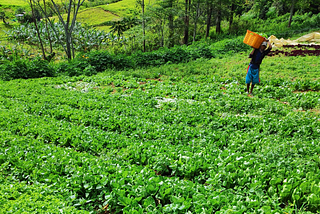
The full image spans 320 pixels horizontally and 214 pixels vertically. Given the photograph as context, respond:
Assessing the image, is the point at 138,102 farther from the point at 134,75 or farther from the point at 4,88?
the point at 4,88

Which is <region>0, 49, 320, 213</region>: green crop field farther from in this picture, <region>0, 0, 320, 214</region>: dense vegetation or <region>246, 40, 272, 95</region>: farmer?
<region>246, 40, 272, 95</region>: farmer

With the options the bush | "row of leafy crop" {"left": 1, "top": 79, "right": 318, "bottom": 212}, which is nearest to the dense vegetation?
"row of leafy crop" {"left": 1, "top": 79, "right": 318, "bottom": 212}

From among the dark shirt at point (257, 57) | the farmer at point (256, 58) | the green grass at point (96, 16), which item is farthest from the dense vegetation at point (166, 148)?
the green grass at point (96, 16)

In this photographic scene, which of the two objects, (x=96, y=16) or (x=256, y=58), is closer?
(x=256, y=58)

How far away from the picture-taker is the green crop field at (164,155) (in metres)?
3.28

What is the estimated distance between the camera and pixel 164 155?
172 inches

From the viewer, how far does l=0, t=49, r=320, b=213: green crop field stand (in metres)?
3.28

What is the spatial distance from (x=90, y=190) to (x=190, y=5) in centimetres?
2525

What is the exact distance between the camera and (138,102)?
838 cm

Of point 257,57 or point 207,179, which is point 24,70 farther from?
point 207,179

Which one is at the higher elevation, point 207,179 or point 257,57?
point 257,57

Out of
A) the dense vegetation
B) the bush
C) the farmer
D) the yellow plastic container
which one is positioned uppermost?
the yellow plastic container

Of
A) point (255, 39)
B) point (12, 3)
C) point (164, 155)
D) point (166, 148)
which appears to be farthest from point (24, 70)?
point (12, 3)

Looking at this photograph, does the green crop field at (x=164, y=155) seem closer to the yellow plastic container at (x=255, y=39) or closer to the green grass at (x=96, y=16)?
the yellow plastic container at (x=255, y=39)
